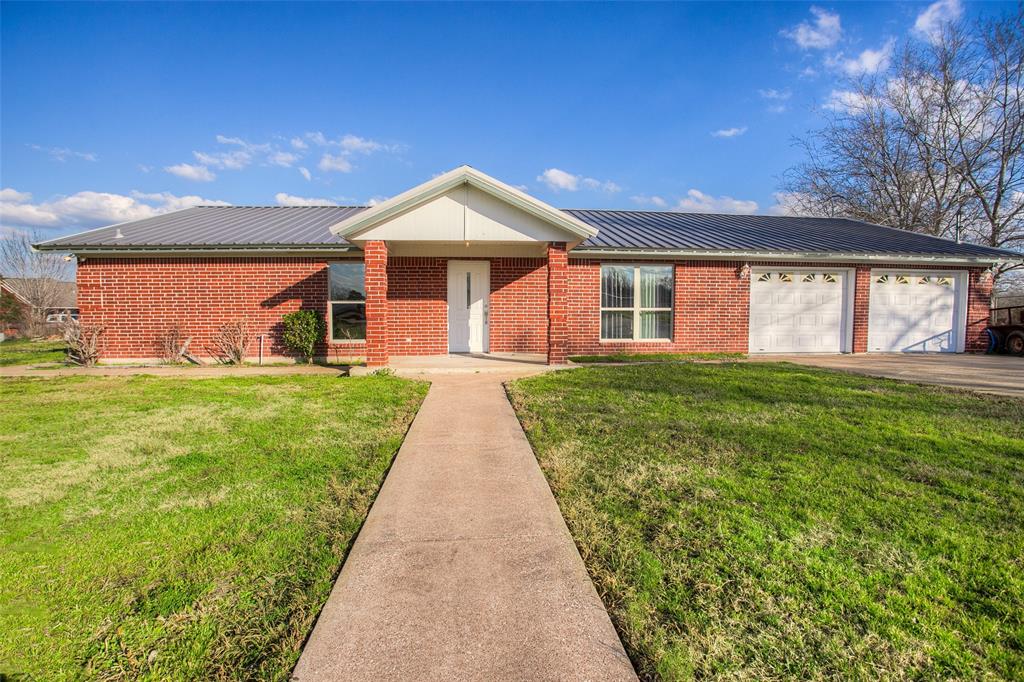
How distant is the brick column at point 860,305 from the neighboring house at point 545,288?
0.13 feet

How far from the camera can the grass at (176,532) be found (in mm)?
1922

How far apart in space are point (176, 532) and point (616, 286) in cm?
1073

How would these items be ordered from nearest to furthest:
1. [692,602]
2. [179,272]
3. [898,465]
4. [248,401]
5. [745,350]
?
[692,602]
[898,465]
[248,401]
[179,272]
[745,350]

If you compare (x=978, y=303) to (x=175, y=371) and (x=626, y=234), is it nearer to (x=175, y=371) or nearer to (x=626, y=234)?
(x=626, y=234)

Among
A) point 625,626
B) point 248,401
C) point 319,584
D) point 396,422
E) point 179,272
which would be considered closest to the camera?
point 625,626

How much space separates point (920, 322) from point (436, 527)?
15890 millimetres

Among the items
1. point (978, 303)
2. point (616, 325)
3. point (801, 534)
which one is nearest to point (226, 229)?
point (616, 325)

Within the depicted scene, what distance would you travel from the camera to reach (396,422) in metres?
5.55

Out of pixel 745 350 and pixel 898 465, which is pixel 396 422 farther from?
pixel 745 350

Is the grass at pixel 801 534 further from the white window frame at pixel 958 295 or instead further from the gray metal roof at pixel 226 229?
the white window frame at pixel 958 295

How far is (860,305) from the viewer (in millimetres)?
12859

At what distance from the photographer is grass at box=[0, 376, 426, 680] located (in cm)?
192

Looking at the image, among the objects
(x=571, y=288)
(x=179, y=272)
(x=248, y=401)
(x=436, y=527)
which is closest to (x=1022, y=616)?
(x=436, y=527)

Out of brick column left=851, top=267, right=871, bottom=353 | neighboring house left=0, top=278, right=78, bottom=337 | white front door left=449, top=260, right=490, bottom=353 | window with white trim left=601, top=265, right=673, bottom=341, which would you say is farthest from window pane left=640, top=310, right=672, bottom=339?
neighboring house left=0, top=278, right=78, bottom=337
